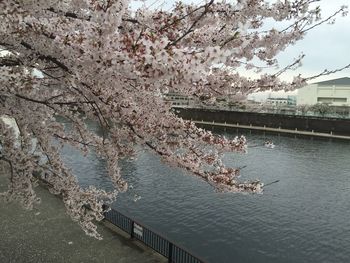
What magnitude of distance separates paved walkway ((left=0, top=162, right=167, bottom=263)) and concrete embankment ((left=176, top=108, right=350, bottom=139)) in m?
39.8

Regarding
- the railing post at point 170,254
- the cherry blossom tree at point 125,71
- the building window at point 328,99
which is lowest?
the railing post at point 170,254

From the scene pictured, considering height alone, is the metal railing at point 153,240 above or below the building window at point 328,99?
below

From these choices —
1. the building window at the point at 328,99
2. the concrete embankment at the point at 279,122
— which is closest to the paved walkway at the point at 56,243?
the concrete embankment at the point at 279,122

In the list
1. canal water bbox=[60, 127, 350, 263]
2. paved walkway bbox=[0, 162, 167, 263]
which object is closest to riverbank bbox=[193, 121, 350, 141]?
canal water bbox=[60, 127, 350, 263]

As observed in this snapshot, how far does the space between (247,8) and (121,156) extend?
14.5ft

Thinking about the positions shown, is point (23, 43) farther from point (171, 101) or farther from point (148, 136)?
point (171, 101)

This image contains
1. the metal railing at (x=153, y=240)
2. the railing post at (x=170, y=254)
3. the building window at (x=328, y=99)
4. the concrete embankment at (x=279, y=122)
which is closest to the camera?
the metal railing at (x=153, y=240)

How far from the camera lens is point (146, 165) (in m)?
33.3

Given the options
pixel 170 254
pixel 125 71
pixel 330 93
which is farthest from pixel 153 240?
pixel 330 93

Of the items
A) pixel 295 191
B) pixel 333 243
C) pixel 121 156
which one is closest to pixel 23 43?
pixel 121 156

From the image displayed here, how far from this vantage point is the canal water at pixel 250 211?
675 inches

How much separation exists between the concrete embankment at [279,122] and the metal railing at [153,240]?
130 feet

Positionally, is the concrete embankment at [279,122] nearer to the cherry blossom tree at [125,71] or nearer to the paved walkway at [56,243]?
the paved walkway at [56,243]

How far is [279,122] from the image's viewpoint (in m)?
66.9
